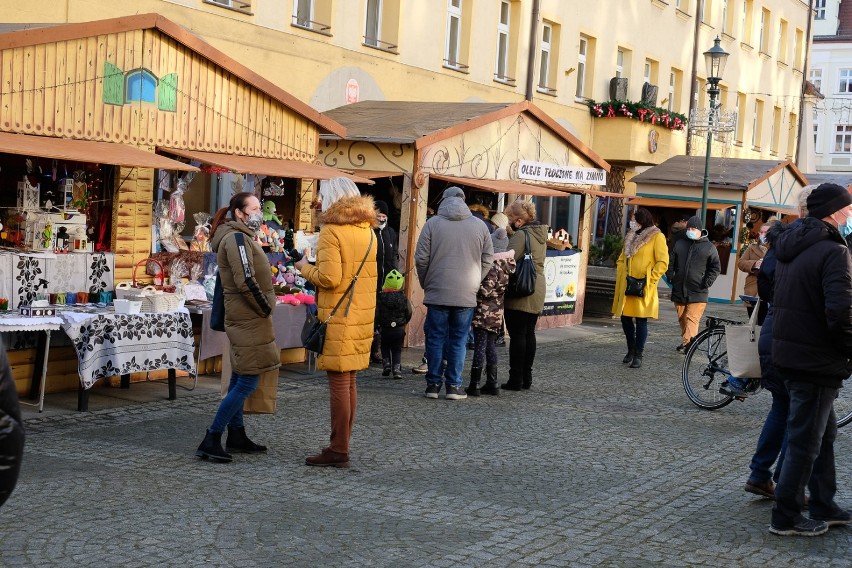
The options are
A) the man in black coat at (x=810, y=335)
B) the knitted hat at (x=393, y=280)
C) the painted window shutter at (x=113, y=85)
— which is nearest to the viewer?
the man in black coat at (x=810, y=335)

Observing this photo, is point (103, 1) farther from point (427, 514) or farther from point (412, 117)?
point (427, 514)

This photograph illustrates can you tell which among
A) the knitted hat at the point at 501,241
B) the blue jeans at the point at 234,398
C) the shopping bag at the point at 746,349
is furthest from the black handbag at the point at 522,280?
the blue jeans at the point at 234,398

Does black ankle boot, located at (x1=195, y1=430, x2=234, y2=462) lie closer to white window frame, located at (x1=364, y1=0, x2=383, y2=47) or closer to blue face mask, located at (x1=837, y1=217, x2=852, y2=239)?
blue face mask, located at (x1=837, y1=217, x2=852, y2=239)

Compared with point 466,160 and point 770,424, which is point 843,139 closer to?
point 466,160

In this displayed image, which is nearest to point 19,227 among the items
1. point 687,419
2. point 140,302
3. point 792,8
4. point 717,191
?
point 140,302

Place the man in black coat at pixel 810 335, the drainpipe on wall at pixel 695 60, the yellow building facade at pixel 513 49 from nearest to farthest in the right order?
1. the man in black coat at pixel 810 335
2. the yellow building facade at pixel 513 49
3. the drainpipe on wall at pixel 695 60

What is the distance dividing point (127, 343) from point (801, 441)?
5397 millimetres

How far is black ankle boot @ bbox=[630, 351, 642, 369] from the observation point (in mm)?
13773

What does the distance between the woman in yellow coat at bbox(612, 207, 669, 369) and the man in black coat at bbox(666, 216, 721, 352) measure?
829 millimetres

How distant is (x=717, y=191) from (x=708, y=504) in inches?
735

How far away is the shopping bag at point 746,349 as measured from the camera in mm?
7840

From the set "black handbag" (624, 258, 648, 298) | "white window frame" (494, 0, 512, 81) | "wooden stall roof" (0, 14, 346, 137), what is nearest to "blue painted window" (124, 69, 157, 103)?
"wooden stall roof" (0, 14, 346, 137)

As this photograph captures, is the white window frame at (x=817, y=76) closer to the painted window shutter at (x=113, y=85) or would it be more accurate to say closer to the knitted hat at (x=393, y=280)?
the knitted hat at (x=393, y=280)

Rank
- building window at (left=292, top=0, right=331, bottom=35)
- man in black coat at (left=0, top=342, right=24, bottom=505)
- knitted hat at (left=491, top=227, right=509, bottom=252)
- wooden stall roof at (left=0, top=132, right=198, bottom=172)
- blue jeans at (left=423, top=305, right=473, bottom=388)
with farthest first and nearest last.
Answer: building window at (left=292, top=0, right=331, bottom=35) < knitted hat at (left=491, top=227, right=509, bottom=252) < blue jeans at (left=423, top=305, right=473, bottom=388) < wooden stall roof at (left=0, top=132, right=198, bottom=172) < man in black coat at (left=0, top=342, right=24, bottom=505)
